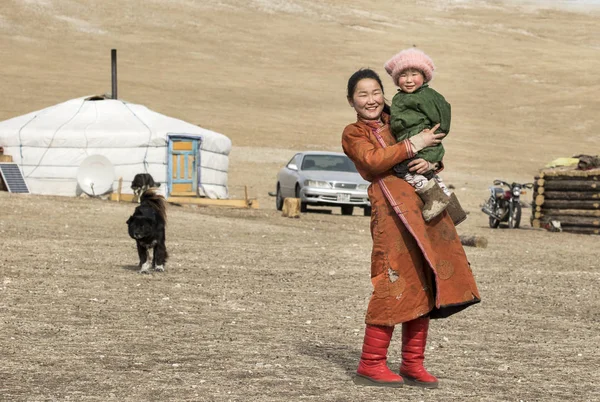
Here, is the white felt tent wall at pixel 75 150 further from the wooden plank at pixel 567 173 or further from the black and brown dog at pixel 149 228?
the black and brown dog at pixel 149 228

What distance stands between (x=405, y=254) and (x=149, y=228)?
624cm

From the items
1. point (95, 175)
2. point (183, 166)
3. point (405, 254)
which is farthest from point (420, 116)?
point (183, 166)

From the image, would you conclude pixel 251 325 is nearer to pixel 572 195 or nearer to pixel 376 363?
pixel 376 363

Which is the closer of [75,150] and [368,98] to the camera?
[368,98]

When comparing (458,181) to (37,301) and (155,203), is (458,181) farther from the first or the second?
(37,301)

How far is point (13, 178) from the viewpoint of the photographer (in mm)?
27062

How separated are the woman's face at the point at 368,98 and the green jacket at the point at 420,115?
142 millimetres

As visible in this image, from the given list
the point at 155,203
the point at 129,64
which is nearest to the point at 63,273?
the point at 155,203

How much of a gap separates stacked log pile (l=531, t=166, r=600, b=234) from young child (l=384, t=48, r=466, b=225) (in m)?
17.1

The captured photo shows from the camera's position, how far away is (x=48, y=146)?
2806 cm

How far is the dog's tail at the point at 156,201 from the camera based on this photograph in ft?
38.3

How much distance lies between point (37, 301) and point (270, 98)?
2252 inches

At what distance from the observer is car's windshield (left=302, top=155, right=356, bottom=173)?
85.7ft

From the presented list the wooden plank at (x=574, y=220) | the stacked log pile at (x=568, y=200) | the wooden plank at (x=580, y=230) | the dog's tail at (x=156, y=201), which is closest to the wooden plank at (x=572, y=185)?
the stacked log pile at (x=568, y=200)
